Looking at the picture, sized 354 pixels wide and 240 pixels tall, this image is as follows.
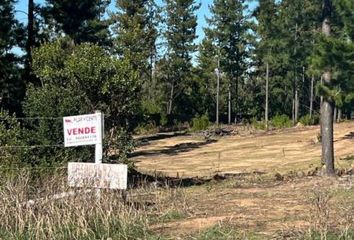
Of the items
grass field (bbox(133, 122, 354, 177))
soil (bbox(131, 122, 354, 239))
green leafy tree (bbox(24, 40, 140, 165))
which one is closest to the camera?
soil (bbox(131, 122, 354, 239))

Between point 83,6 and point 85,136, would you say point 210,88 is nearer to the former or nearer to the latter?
point 83,6

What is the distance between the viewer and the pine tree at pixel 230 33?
61.1 metres

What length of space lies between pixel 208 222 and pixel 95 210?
1.59m

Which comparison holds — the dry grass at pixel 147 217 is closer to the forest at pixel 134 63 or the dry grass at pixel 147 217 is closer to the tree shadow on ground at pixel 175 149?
the forest at pixel 134 63

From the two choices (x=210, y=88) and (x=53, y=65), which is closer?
(x=53, y=65)

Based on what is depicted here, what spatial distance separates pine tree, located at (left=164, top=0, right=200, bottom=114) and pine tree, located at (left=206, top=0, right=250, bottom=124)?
6.95 feet

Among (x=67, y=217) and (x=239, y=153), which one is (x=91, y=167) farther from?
(x=239, y=153)

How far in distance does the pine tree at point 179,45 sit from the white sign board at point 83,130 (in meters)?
50.9

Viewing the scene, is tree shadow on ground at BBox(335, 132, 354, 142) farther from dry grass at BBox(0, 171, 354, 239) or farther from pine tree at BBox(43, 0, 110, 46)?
dry grass at BBox(0, 171, 354, 239)

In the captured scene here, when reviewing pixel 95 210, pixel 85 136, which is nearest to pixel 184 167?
pixel 85 136

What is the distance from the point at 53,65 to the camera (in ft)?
50.1

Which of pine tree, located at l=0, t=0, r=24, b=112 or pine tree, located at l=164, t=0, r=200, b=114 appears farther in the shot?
pine tree, located at l=164, t=0, r=200, b=114

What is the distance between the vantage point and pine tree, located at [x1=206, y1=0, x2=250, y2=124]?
61062 mm

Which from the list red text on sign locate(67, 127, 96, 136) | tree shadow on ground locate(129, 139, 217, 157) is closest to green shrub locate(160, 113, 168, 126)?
tree shadow on ground locate(129, 139, 217, 157)
